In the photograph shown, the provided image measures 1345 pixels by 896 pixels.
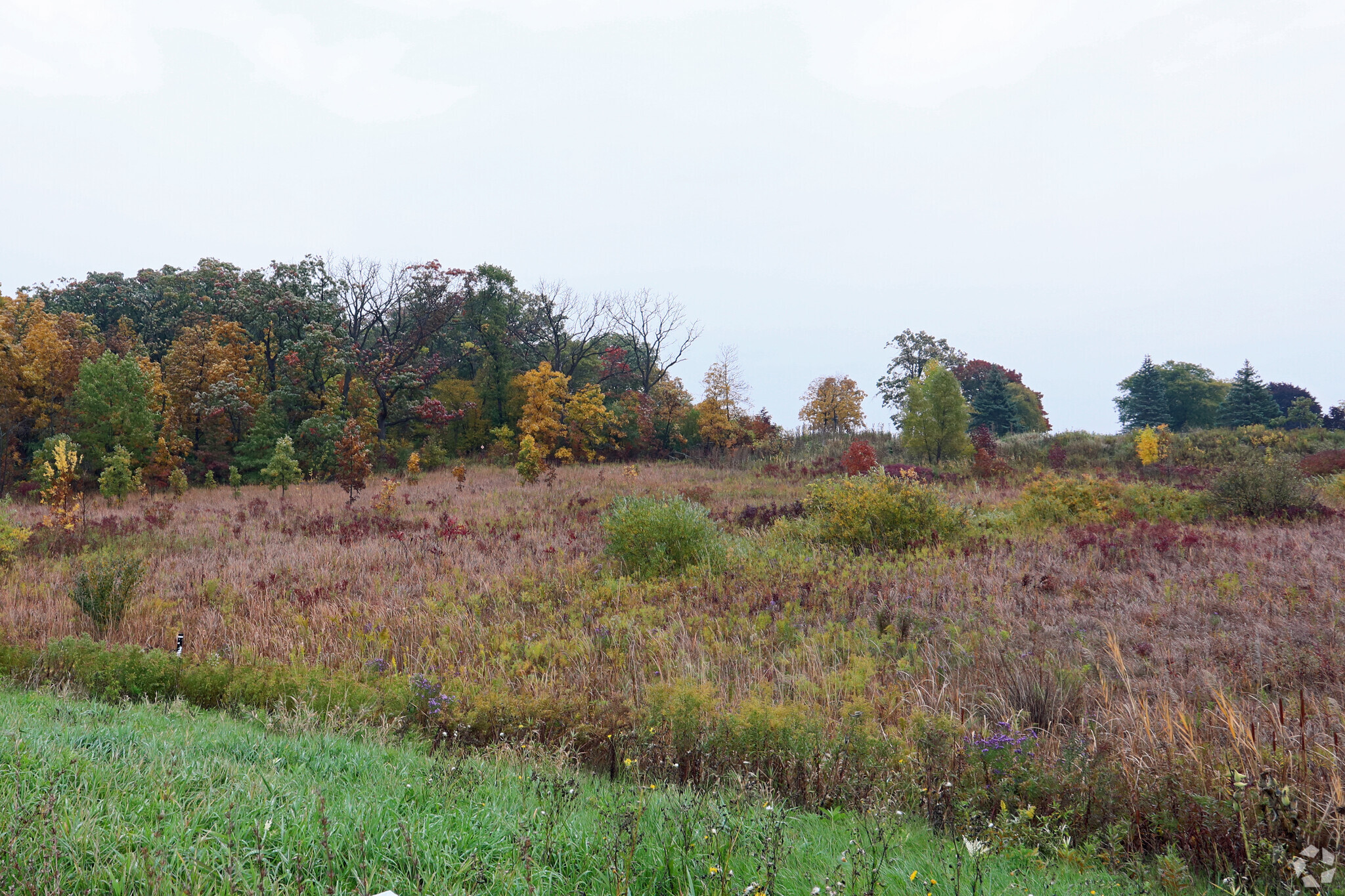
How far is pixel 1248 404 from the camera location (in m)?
36.8

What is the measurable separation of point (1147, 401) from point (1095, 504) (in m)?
42.0

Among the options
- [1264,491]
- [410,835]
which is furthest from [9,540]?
[1264,491]

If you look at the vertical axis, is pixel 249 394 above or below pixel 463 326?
below

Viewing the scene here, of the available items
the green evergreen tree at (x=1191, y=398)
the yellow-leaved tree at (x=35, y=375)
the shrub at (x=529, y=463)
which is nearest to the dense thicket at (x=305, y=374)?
the yellow-leaved tree at (x=35, y=375)

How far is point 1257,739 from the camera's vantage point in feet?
11.8

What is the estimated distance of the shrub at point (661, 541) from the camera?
928 cm

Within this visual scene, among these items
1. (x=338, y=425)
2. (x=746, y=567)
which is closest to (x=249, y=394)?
(x=338, y=425)

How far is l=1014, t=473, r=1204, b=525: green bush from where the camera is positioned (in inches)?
468

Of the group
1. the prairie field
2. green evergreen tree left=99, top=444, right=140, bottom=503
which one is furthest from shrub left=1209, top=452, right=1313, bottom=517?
green evergreen tree left=99, top=444, right=140, bottom=503

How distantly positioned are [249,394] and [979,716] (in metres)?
33.0

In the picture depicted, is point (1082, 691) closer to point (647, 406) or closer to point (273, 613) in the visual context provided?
point (273, 613)

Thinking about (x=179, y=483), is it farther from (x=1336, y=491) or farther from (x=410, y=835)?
(x=1336, y=491)

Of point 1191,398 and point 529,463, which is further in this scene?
point 1191,398

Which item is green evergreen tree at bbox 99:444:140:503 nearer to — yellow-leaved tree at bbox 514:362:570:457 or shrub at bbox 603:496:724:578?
yellow-leaved tree at bbox 514:362:570:457
